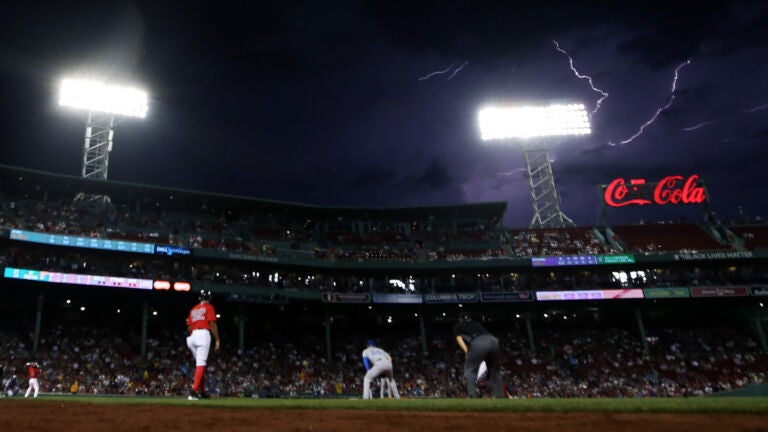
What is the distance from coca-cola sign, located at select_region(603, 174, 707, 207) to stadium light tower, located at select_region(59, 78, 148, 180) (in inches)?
1594

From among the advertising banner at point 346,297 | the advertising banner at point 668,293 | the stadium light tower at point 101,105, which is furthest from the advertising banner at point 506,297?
the stadium light tower at point 101,105

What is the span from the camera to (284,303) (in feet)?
110

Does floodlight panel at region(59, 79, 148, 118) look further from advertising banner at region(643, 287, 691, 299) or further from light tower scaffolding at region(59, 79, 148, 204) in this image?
advertising banner at region(643, 287, 691, 299)

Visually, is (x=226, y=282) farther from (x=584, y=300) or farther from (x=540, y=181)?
(x=540, y=181)

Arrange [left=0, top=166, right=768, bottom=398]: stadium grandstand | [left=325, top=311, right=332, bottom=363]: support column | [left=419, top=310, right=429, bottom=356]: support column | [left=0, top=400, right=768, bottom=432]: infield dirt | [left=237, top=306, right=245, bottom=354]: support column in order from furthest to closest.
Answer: [left=419, top=310, right=429, bottom=356]: support column → [left=325, top=311, right=332, bottom=363]: support column → [left=237, top=306, right=245, bottom=354]: support column → [left=0, top=166, right=768, bottom=398]: stadium grandstand → [left=0, top=400, right=768, bottom=432]: infield dirt

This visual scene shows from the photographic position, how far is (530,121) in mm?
48625

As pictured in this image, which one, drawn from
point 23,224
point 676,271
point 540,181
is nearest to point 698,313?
point 676,271

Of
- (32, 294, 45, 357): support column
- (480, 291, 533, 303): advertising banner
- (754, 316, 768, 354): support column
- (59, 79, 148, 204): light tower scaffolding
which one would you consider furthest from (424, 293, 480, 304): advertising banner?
(59, 79, 148, 204): light tower scaffolding

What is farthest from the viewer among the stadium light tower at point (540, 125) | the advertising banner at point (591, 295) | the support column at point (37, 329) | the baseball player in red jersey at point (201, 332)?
the stadium light tower at point (540, 125)

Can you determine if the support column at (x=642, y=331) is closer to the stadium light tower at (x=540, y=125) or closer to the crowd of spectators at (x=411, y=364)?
the crowd of spectators at (x=411, y=364)

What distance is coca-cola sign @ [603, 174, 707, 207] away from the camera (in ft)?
141

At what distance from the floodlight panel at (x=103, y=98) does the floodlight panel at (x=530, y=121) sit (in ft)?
100

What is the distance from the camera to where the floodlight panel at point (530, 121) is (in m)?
48.2

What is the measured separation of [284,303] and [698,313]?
32199 mm
